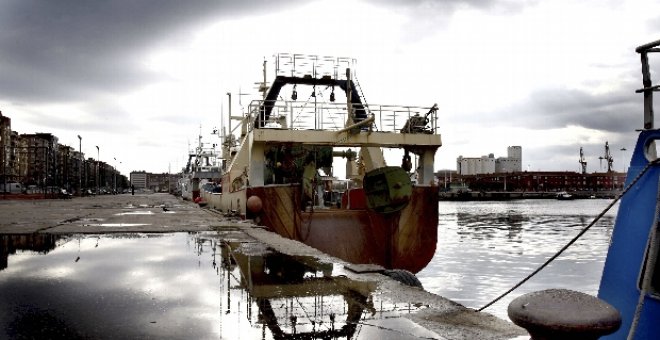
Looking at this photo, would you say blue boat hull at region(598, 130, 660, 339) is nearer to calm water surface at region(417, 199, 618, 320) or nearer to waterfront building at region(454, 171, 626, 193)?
calm water surface at region(417, 199, 618, 320)

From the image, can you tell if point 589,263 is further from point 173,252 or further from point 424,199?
point 173,252

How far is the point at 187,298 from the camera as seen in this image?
17.2ft

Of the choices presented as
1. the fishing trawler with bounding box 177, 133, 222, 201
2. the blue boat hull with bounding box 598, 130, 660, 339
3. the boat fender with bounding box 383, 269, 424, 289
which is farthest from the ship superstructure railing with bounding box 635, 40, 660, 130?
the fishing trawler with bounding box 177, 133, 222, 201

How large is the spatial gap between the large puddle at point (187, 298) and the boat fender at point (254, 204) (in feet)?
18.5

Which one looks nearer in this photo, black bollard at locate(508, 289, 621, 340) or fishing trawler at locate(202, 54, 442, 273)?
black bollard at locate(508, 289, 621, 340)

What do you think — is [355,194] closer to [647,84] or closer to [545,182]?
[647,84]

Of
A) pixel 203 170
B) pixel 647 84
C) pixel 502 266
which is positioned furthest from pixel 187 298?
pixel 203 170

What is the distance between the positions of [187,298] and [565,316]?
374 centimetres

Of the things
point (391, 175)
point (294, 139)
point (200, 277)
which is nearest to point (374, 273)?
point (200, 277)

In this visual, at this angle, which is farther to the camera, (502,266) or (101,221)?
(502,266)

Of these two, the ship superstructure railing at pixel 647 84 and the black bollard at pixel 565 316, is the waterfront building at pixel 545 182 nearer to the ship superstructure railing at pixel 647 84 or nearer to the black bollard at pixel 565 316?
the ship superstructure railing at pixel 647 84

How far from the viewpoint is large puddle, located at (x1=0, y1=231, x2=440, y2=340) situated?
13.1 ft

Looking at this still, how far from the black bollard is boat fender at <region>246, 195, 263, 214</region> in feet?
40.3

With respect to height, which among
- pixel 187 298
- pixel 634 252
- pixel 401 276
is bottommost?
pixel 401 276
